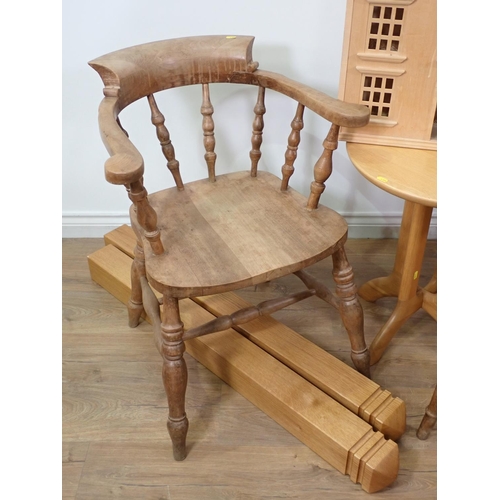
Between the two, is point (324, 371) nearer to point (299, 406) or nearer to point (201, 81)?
point (299, 406)

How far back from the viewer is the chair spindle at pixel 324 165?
4.27 ft

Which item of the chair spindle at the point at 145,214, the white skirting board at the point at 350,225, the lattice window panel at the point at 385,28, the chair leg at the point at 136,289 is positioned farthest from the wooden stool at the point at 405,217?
the chair leg at the point at 136,289

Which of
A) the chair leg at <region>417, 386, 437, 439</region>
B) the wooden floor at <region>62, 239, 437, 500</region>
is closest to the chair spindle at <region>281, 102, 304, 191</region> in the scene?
the wooden floor at <region>62, 239, 437, 500</region>

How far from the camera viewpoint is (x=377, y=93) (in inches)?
55.7

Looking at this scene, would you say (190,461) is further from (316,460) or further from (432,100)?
(432,100)

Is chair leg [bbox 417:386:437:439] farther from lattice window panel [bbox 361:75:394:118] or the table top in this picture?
lattice window panel [bbox 361:75:394:118]

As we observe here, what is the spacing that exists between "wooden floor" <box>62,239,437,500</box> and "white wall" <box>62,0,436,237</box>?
15.9 inches

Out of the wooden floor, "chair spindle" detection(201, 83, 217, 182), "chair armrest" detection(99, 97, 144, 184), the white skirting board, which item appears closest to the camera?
"chair armrest" detection(99, 97, 144, 184)

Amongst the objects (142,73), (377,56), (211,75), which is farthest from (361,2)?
(142,73)

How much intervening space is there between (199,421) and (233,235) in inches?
21.7

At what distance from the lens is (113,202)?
2.15 meters

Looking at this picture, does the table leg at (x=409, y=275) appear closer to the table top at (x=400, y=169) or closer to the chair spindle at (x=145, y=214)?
the table top at (x=400, y=169)

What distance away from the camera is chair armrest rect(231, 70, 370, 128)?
4.05 ft

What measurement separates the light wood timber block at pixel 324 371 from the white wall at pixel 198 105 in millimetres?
597
